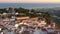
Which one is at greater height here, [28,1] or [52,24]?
[28,1]

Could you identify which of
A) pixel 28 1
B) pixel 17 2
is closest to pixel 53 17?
pixel 28 1

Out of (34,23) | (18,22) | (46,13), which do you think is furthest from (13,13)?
(46,13)

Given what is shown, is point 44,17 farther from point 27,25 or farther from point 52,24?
point 27,25

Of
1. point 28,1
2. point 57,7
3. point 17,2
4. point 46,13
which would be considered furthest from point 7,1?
point 57,7

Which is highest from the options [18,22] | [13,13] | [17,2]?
[17,2]

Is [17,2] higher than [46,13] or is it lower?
higher

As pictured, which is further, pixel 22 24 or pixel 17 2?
pixel 17 2

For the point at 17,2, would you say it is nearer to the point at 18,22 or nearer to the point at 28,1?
the point at 28,1

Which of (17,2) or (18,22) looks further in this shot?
(17,2)
